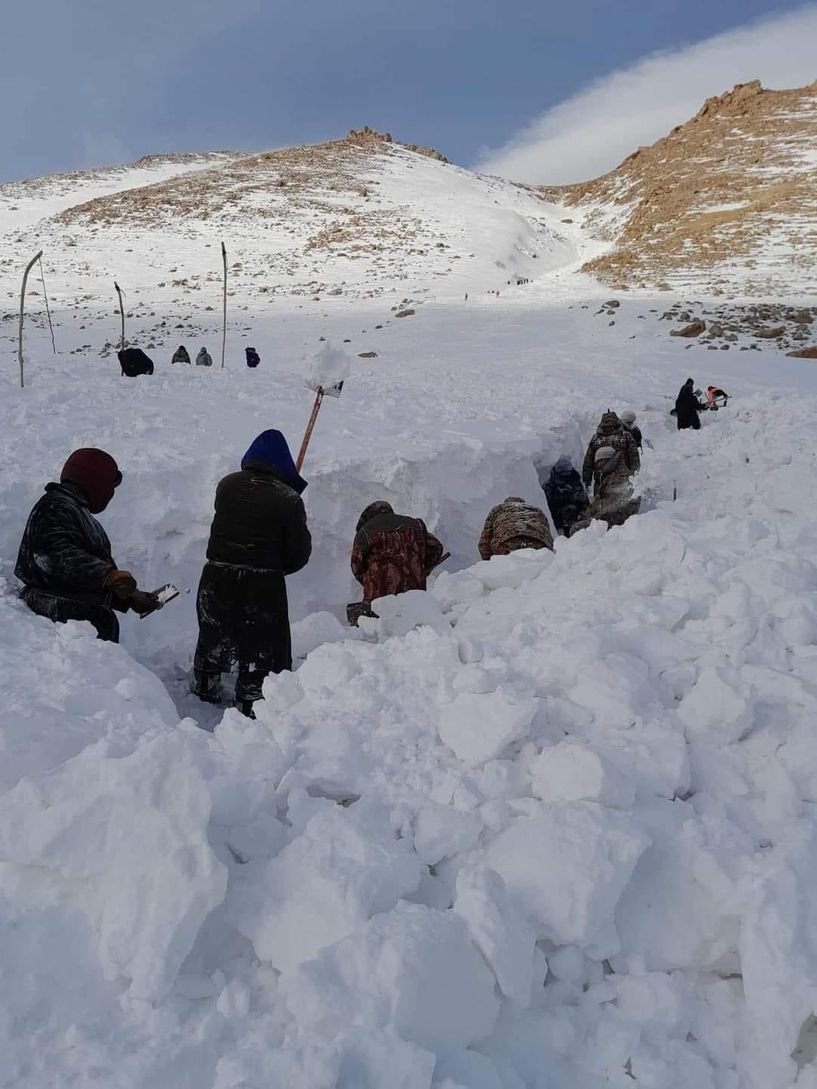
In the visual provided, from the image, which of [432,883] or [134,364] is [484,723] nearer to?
[432,883]

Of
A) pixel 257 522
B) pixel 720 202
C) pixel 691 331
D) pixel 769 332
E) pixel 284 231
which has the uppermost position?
pixel 720 202

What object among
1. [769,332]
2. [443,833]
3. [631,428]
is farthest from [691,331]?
[443,833]

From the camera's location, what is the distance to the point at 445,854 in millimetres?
1635

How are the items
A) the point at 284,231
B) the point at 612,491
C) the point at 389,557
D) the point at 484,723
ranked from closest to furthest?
1. the point at 484,723
2. the point at 389,557
3. the point at 612,491
4. the point at 284,231

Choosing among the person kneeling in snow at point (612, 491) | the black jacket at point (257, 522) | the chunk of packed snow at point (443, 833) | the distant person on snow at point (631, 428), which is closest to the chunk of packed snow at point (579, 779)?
the chunk of packed snow at point (443, 833)

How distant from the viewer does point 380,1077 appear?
3.89 feet

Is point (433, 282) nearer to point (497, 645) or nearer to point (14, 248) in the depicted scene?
point (14, 248)

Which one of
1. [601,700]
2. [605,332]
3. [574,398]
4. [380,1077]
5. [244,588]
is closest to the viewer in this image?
[380,1077]

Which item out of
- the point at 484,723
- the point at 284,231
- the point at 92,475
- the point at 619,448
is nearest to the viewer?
the point at 484,723

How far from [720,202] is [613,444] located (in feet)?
121

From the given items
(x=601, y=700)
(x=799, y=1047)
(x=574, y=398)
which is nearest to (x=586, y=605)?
(x=601, y=700)

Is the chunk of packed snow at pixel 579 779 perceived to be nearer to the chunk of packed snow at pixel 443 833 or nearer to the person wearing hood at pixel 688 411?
the chunk of packed snow at pixel 443 833

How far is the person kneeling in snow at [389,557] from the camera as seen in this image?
4.00 meters

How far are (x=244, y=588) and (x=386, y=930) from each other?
87.0 inches
